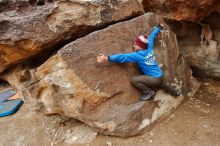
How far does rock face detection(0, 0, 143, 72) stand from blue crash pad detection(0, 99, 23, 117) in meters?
1.20

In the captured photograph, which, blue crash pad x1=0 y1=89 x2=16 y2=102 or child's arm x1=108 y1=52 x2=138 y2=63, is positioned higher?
child's arm x1=108 y1=52 x2=138 y2=63

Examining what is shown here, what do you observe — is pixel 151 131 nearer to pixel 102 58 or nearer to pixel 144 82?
pixel 144 82

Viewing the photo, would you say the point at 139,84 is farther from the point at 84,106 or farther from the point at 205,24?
the point at 205,24

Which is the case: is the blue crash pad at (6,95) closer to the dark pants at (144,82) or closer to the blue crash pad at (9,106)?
the blue crash pad at (9,106)

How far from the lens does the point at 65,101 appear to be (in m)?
3.24

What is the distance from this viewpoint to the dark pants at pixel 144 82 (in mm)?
3379

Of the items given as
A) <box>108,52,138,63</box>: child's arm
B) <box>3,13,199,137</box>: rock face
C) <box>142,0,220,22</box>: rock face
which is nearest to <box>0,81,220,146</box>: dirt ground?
<box>3,13,199,137</box>: rock face

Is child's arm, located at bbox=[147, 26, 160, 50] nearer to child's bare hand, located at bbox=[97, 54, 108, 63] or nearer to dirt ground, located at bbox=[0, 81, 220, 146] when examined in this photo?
child's bare hand, located at bbox=[97, 54, 108, 63]

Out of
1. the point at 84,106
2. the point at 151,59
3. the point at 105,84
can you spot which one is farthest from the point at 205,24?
the point at 84,106

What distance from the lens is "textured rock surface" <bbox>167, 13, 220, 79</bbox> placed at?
4.41 m

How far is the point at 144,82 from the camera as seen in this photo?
339 centimetres

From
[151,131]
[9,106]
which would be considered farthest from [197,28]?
[9,106]

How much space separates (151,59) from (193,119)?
923mm

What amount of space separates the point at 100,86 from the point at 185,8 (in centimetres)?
175
